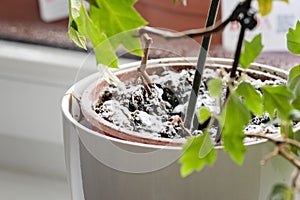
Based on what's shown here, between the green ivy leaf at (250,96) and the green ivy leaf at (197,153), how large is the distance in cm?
4

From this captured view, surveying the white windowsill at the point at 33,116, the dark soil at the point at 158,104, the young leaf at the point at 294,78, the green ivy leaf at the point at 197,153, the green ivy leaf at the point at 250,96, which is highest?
the green ivy leaf at the point at 250,96

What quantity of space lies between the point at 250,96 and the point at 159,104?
Answer: 142 mm

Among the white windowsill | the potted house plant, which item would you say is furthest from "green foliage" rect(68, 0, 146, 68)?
the white windowsill

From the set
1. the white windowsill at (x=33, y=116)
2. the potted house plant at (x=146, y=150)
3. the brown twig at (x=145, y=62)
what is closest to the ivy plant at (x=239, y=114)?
the potted house plant at (x=146, y=150)

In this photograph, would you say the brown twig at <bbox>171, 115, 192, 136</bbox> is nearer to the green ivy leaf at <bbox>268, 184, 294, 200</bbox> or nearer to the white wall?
the green ivy leaf at <bbox>268, 184, 294, 200</bbox>

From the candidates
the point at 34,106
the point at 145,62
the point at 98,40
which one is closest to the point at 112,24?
the point at 98,40

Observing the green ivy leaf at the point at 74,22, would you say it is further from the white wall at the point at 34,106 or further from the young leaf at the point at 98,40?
the white wall at the point at 34,106

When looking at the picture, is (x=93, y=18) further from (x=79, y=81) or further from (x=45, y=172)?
(x=45, y=172)

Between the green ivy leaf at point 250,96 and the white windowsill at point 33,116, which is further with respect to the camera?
the white windowsill at point 33,116

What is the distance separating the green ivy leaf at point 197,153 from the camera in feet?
1.54

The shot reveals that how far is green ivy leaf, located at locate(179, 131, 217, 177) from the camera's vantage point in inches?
18.4

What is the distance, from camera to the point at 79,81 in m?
0.68

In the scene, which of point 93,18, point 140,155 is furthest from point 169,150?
point 93,18

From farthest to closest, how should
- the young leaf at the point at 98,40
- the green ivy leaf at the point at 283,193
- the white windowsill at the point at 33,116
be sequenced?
the white windowsill at the point at 33,116
the young leaf at the point at 98,40
the green ivy leaf at the point at 283,193
